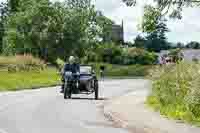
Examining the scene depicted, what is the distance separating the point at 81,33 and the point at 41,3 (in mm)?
6778

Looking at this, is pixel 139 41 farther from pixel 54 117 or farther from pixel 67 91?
pixel 54 117

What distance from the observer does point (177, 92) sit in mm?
23078

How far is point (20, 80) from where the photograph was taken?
50.8 metres

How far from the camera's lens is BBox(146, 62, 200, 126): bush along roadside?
19.7m

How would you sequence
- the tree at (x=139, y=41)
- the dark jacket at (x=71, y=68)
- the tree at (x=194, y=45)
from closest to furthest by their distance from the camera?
the dark jacket at (x=71, y=68) → the tree at (x=139, y=41) → the tree at (x=194, y=45)

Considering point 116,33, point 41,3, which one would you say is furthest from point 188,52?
point 116,33

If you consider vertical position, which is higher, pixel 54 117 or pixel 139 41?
pixel 139 41

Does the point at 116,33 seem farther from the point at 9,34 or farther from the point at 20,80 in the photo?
the point at 20,80

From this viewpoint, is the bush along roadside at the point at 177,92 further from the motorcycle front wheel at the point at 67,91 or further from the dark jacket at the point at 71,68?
the dark jacket at the point at 71,68

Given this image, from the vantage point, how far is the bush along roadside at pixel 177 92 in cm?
1966

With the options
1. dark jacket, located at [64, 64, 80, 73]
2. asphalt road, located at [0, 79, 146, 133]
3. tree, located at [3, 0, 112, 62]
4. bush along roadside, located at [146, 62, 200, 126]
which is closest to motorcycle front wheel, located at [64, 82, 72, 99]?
dark jacket, located at [64, 64, 80, 73]

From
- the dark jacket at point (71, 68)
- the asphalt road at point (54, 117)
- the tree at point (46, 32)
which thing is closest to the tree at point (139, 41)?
the tree at point (46, 32)

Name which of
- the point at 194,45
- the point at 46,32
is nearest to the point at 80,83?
the point at 46,32

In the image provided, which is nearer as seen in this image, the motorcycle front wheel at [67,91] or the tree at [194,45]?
the motorcycle front wheel at [67,91]
